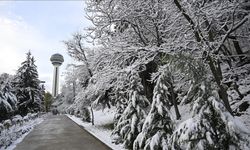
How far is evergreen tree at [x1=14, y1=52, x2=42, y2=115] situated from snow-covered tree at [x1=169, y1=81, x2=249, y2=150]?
31.5m

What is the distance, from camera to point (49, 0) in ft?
41.4

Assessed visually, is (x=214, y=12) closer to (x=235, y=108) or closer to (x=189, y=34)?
(x=189, y=34)

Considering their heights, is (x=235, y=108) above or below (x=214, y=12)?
below

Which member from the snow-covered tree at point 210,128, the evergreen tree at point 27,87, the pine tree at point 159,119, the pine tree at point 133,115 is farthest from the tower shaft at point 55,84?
the snow-covered tree at point 210,128

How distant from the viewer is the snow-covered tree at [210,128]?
15.1 feet

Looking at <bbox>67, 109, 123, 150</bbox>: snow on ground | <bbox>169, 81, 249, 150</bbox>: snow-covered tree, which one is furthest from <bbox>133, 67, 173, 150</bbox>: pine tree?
<bbox>67, 109, 123, 150</bbox>: snow on ground

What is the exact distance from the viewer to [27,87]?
112 ft

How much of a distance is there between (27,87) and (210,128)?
33.4m

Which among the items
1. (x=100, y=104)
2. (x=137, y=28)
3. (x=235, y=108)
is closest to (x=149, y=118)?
(x=235, y=108)

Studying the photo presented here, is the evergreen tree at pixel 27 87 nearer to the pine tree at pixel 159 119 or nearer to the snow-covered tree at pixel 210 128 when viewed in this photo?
the pine tree at pixel 159 119

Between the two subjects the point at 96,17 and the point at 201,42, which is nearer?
the point at 201,42

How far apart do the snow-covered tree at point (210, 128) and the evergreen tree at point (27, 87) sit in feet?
103

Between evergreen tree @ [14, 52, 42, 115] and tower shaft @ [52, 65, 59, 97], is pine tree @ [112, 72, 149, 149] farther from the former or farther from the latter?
tower shaft @ [52, 65, 59, 97]

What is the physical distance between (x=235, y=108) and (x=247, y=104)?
0.47 meters
